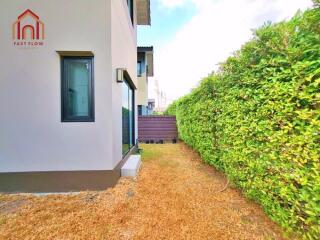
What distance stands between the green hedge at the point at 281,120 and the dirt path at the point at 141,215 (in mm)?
318

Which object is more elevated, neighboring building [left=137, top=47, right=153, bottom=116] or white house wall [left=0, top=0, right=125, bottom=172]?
neighboring building [left=137, top=47, right=153, bottom=116]

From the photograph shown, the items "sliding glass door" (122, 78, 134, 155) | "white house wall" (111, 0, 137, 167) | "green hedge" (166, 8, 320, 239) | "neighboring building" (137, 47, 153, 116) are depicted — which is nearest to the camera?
"green hedge" (166, 8, 320, 239)

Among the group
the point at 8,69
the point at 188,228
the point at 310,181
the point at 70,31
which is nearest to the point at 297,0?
the point at 310,181

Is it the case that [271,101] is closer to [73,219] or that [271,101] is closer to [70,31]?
[73,219]

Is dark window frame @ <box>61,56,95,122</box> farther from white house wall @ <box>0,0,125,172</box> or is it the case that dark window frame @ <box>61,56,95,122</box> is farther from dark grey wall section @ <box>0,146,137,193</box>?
dark grey wall section @ <box>0,146,137,193</box>

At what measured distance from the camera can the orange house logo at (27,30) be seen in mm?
3250

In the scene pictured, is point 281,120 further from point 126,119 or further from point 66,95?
point 126,119

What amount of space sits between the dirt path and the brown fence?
22.2 feet

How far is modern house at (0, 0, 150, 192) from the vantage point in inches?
127

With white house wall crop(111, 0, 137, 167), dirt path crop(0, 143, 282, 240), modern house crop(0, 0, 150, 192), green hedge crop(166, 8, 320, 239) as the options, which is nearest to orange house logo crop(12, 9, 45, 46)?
modern house crop(0, 0, 150, 192)

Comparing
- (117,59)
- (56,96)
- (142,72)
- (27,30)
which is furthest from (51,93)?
(142,72)

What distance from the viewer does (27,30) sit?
10.7 ft

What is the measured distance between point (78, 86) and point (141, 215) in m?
2.43

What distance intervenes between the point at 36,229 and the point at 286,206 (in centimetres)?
282
